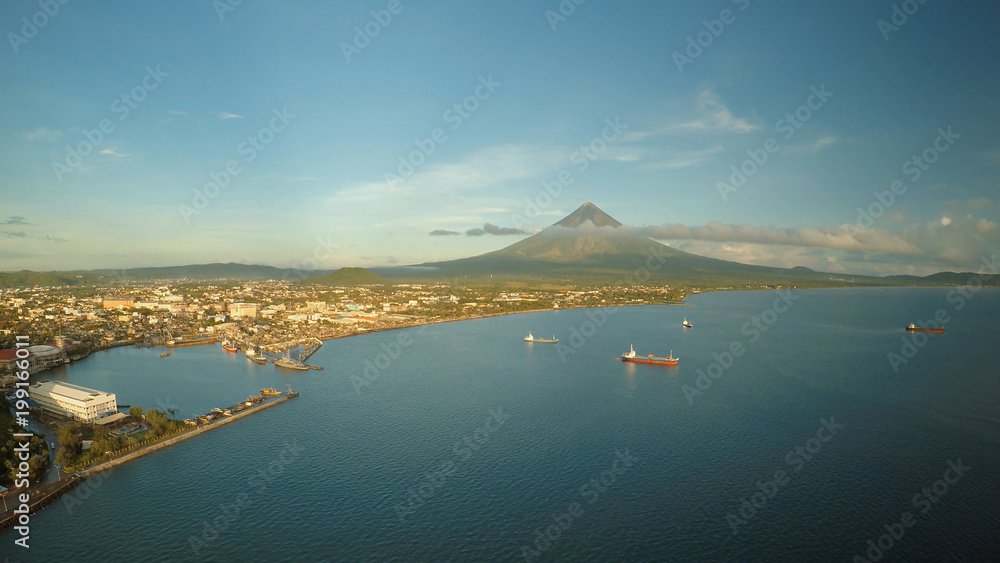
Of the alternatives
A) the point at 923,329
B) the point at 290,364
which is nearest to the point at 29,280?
the point at 290,364

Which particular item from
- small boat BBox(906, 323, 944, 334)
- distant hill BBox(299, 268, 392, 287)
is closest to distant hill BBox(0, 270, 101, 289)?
distant hill BBox(299, 268, 392, 287)

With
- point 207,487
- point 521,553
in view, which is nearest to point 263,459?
point 207,487

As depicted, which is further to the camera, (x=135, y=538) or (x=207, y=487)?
(x=207, y=487)

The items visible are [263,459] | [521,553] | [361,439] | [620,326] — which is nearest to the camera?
[521,553]

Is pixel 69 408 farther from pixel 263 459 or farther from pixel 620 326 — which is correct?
pixel 620 326
